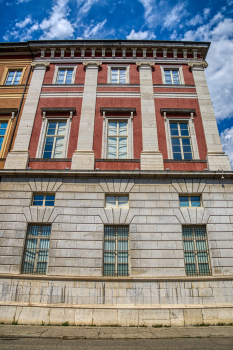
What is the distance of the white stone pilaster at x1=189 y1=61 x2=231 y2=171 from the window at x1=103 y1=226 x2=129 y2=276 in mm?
5748

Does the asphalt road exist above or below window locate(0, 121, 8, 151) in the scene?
below

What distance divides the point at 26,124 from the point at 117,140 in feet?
17.8

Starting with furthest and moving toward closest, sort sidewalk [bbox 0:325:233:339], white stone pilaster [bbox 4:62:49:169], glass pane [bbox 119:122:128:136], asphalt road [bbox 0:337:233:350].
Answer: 1. glass pane [bbox 119:122:128:136]
2. white stone pilaster [bbox 4:62:49:169]
3. sidewalk [bbox 0:325:233:339]
4. asphalt road [bbox 0:337:233:350]

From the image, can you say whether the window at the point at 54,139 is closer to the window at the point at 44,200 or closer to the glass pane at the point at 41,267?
the window at the point at 44,200

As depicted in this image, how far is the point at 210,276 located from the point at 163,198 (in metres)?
3.92

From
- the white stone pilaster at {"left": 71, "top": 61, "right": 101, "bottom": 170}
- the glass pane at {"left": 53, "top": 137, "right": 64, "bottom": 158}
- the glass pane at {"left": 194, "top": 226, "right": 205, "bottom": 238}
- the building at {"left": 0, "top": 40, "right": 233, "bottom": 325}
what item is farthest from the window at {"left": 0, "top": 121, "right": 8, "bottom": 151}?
the glass pane at {"left": 194, "top": 226, "right": 205, "bottom": 238}

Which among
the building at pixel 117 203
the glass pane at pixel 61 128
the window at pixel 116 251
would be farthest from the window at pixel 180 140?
the glass pane at pixel 61 128

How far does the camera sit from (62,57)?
15742mm

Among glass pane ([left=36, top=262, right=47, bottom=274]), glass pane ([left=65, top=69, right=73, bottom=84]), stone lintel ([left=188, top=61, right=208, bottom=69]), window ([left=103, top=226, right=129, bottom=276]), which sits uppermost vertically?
stone lintel ([left=188, top=61, right=208, bottom=69])

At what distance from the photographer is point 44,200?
11.1m

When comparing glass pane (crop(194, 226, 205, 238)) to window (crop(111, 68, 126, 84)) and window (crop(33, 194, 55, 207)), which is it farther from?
window (crop(111, 68, 126, 84))

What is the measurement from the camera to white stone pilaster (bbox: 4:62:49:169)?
11.8 meters

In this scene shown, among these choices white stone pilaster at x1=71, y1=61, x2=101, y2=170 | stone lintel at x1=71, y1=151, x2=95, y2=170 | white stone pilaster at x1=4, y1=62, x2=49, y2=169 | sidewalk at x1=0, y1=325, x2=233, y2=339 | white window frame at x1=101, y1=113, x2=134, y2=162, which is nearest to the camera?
sidewalk at x1=0, y1=325, x2=233, y2=339

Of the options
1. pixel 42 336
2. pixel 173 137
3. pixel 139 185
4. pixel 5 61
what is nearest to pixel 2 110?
pixel 5 61
